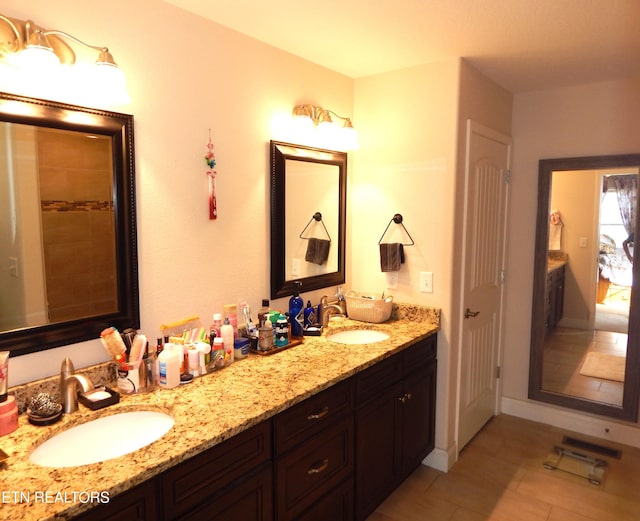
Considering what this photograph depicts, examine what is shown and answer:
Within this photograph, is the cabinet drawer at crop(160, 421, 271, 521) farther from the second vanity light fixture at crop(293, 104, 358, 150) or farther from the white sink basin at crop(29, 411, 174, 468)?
the second vanity light fixture at crop(293, 104, 358, 150)

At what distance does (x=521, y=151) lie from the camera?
3406 millimetres

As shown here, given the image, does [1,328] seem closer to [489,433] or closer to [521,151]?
[489,433]

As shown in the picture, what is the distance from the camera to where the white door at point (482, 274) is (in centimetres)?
286

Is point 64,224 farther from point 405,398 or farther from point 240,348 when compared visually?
point 405,398

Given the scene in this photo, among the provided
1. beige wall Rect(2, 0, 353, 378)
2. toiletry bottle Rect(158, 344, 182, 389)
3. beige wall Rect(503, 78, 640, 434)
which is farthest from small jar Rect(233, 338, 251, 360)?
beige wall Rect(503, 78, 640, 434)

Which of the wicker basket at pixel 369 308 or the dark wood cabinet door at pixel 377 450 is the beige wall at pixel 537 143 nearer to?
the wicker basket at pixel 369 308

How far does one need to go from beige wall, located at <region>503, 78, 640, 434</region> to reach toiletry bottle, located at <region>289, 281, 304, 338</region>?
5.82 ft

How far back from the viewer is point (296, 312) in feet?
8.32

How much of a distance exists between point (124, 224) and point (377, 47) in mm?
1544

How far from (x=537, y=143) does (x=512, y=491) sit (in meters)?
2.27

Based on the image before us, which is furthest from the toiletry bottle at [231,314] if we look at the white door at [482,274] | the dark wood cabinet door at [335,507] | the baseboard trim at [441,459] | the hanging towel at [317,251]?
the baseboard trim at [441,459]

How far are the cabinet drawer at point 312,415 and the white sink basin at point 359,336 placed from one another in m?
0.62

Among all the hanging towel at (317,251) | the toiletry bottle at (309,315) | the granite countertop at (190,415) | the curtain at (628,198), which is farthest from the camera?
the curtain at (628,198)

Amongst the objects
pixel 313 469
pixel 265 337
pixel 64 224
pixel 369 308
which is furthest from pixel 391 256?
pixel 64 224
